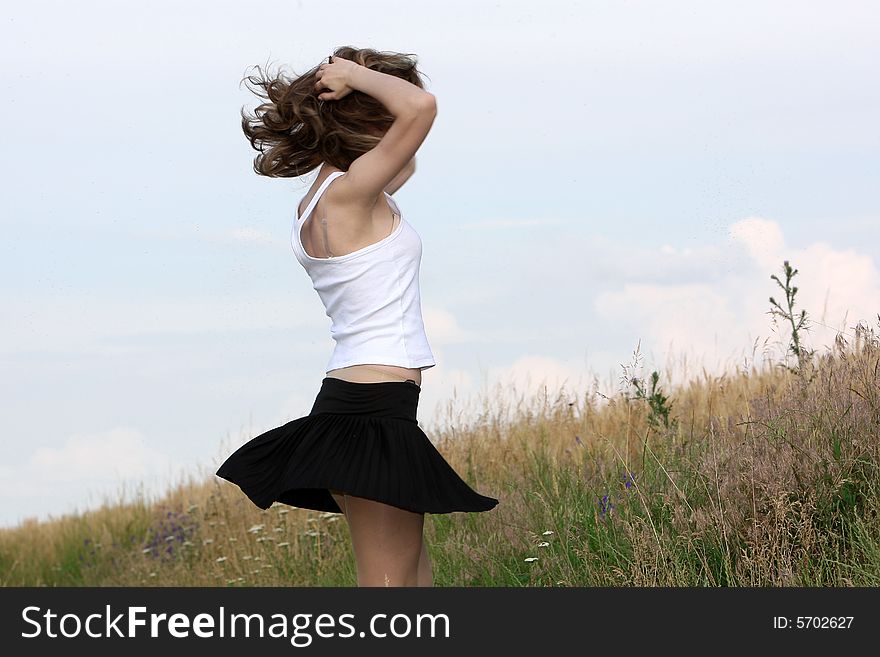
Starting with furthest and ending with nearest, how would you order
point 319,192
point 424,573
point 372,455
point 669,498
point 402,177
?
point 669,498 < point 402,177 < point 424,573 < point 319,192 < point 372,455

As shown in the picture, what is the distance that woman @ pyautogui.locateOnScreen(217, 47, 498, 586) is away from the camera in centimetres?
376

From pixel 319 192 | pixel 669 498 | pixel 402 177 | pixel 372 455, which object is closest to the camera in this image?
pixel 372 455

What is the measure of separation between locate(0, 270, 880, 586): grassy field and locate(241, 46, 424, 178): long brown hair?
2.27m

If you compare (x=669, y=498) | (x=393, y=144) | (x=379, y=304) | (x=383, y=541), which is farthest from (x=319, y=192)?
(x=669, y=498)

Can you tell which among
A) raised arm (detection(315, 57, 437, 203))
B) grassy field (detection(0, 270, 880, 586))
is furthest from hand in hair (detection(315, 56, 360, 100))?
grassy field (detection(0, 270, 880, 586))

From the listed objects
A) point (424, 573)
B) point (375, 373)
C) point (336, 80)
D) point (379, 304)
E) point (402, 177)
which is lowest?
point (424, 573)

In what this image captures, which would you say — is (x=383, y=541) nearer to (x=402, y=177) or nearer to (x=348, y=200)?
(x=348, y=200)

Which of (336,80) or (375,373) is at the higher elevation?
(336,80)

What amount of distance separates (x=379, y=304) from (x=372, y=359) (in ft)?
0.67

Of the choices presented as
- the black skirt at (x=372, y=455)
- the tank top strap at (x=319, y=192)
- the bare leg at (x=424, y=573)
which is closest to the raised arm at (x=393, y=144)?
the tank top strap at (x=319, y=192)

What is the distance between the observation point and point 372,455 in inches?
148

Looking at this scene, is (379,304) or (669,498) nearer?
(379,304)
